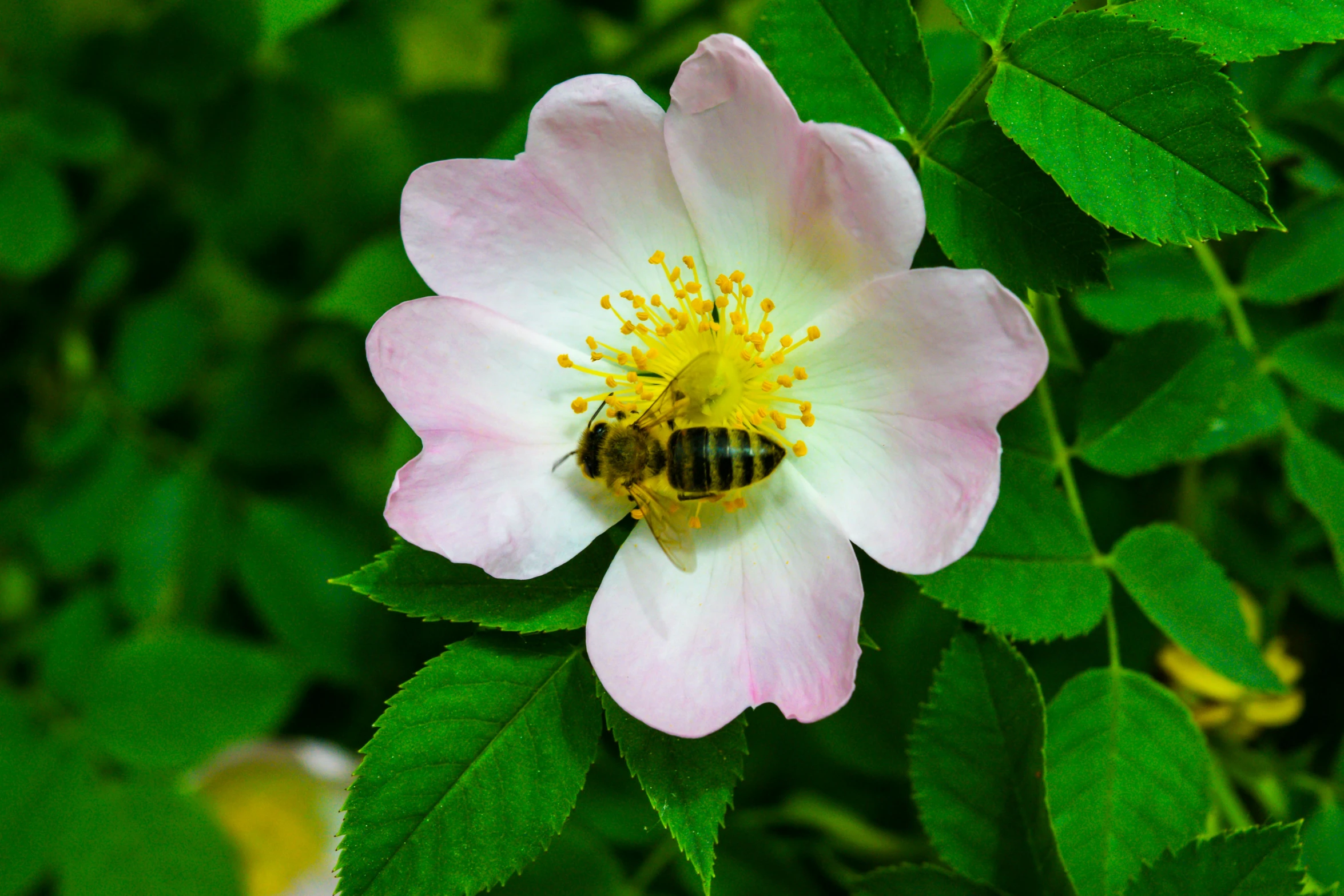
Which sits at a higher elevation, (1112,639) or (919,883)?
(1112,639)

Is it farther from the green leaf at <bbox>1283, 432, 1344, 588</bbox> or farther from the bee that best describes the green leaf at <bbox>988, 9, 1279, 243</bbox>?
the green leaf at <bbox>1283, 432, 1344, 588</bbox>

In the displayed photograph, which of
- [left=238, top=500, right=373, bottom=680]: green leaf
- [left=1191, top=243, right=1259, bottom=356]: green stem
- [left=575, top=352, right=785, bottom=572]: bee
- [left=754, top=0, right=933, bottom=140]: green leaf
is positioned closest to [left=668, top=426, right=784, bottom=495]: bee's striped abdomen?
[left=575, top=352, right=785, bottom=572]: bee

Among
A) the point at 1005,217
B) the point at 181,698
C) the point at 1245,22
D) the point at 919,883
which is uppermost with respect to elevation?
the point at 1245,22

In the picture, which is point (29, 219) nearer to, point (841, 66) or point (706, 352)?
point (706, 352)

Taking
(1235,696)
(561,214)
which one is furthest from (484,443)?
(1235,696)

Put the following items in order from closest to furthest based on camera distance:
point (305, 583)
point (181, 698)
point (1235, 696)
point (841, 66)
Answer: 1. point (841, 66)
2. point (1235, 696)
3. point (181, 698)
4. point (305, 583)

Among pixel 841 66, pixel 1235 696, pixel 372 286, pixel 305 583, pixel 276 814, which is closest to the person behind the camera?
pixel 841 66

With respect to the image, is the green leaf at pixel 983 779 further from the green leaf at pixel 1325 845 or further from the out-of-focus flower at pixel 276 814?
the out-of-focus flower at pixel 276 814
